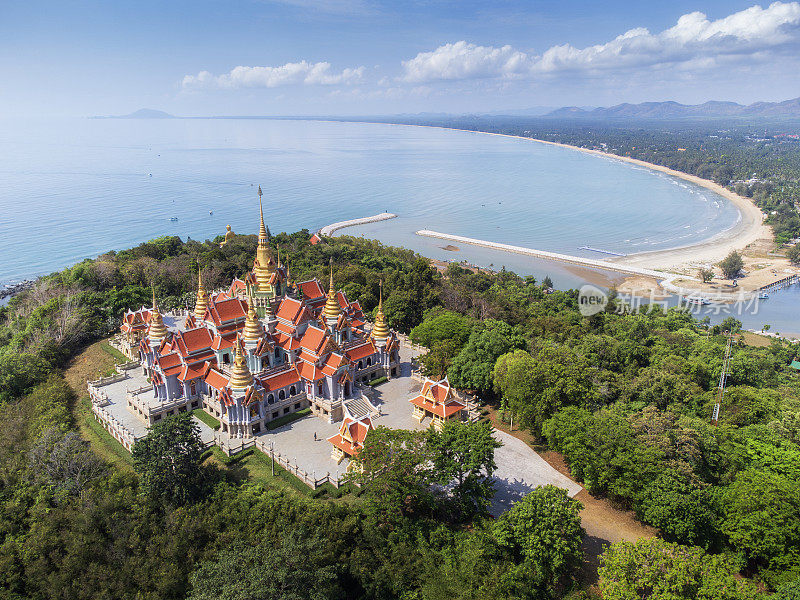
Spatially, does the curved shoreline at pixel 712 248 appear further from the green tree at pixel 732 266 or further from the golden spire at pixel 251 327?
the golden spire at pixel 251 327

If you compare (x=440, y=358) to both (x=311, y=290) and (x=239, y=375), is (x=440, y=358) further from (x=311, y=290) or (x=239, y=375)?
(x=239, y=375)

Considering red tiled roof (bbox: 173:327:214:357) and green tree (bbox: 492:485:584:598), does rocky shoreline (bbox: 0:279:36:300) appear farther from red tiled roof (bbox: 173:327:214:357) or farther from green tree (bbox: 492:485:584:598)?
green tree (bbox: 492:485:584:598)

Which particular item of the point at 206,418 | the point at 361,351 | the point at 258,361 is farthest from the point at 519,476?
the point at 206,418

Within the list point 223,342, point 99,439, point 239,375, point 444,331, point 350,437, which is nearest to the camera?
point 350,437

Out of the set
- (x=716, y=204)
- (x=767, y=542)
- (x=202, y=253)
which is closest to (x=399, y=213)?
(x=202, y=253)

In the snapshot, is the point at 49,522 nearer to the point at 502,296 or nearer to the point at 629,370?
the point at 629,370

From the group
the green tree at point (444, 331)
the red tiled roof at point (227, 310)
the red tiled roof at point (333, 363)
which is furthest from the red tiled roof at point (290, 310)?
the green tree at point (444, 331)

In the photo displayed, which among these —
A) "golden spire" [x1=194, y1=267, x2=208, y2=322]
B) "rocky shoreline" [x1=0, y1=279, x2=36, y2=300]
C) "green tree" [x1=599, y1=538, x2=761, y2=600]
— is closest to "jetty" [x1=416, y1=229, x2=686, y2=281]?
"golden spire" [x1=194, y1=267, x2=208, y2=322]
